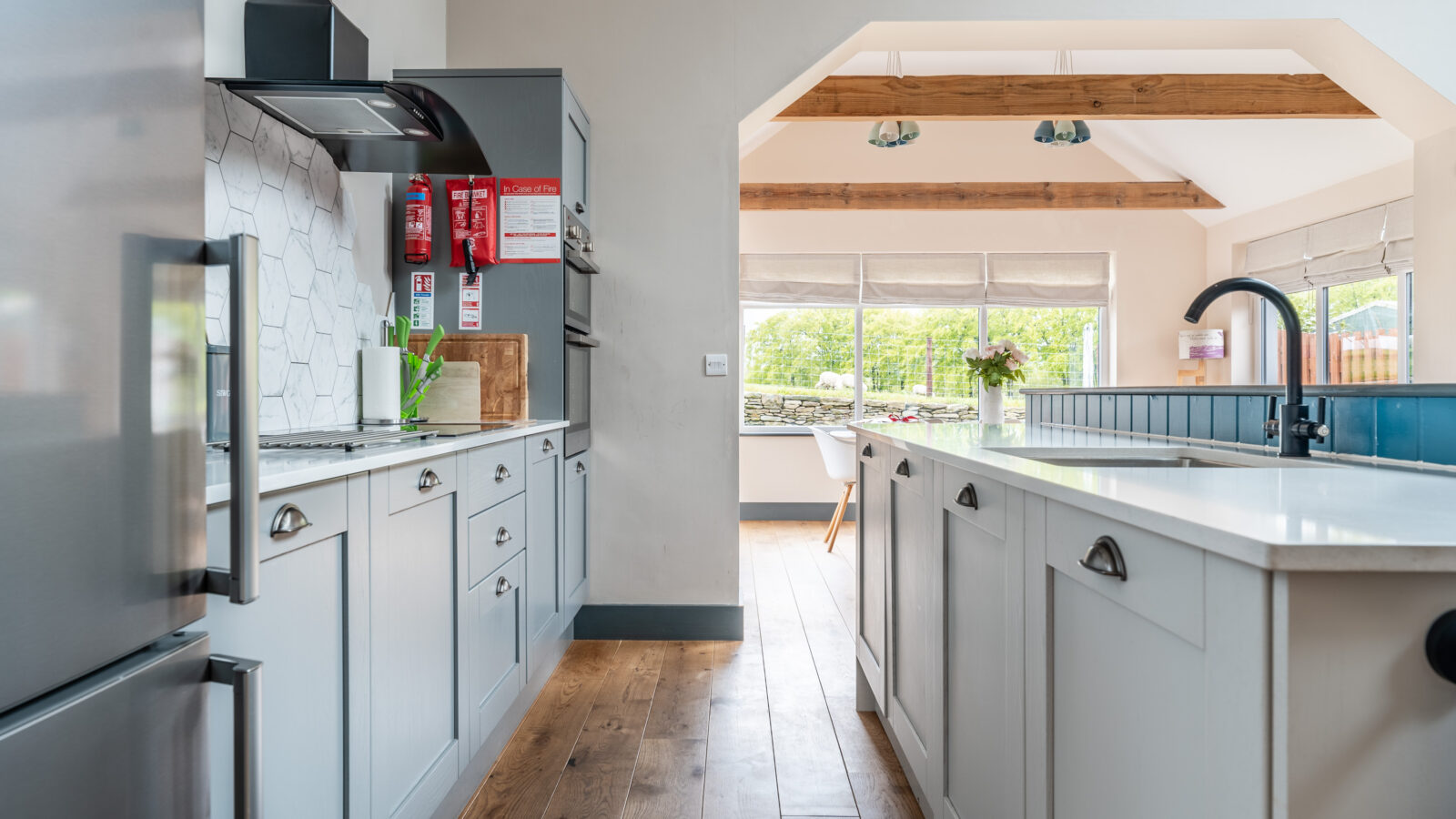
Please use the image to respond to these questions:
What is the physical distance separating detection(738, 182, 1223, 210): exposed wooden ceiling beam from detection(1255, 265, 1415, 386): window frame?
40.7 inches

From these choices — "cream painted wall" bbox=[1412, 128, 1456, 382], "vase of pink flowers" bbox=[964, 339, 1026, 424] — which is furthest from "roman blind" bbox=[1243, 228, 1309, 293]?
"vase of pink flowers" bbox=[964, 339, 1026, 424]

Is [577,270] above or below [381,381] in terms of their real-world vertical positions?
above

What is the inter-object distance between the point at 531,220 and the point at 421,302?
49 cm

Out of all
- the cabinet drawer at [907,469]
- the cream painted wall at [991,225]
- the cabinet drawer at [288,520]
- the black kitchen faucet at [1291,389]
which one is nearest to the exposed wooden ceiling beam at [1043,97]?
the cream painted wall at [991,225]

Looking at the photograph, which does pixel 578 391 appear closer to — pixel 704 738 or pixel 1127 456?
pixel 704 738

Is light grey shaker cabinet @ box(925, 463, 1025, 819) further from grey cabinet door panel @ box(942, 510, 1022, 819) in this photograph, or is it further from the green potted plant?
the green potted plant

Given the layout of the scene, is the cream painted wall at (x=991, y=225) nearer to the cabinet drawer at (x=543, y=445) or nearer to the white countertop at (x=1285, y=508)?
the cabinet drawer at (x=543, y=445)

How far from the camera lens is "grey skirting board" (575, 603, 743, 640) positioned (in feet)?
9.80

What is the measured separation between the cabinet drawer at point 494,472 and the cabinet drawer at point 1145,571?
1.29m

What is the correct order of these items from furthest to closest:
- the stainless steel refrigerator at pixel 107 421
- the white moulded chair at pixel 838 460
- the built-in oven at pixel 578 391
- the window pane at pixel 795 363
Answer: the window pane at pixel 795 363
the white moulded chair at pixel 838 460
the built-in oven at pixel 578 391
the stainless steel refrigerator at pixel 107 421

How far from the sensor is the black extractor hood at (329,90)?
163cm

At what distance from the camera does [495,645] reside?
1871 millimetres

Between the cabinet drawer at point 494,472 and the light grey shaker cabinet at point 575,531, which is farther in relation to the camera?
the light grey shaker cabinet at point 575,531

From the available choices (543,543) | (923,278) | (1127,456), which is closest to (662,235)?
(543,543)
